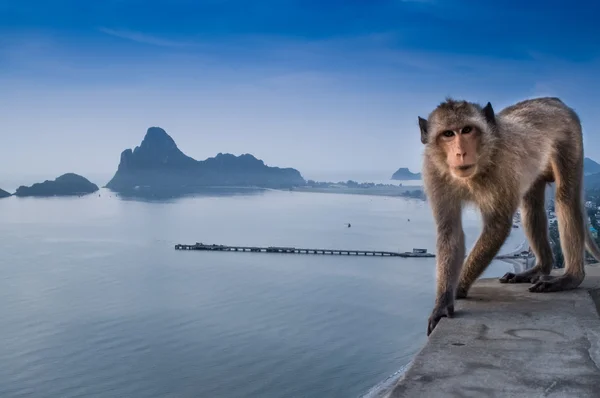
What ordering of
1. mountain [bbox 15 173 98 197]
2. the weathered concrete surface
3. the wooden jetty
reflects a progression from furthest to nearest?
mountain [bbox 15 173 98 197] → the wooden jetty → the weathered concrete surface

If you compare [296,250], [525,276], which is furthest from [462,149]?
[296,250]

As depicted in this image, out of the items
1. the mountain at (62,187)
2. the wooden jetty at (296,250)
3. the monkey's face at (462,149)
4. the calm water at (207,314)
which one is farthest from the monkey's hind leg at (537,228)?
the mountain at (62,187)

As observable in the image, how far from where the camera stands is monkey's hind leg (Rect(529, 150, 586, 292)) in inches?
135

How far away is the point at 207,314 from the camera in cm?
4069

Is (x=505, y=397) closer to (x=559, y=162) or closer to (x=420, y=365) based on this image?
(x=420, y=365)

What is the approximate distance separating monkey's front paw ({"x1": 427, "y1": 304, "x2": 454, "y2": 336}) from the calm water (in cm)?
1878

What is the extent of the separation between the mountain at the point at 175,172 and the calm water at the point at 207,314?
316 ft

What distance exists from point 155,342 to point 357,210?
71.9m

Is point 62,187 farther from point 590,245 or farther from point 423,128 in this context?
point 423,128

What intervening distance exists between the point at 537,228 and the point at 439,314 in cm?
117

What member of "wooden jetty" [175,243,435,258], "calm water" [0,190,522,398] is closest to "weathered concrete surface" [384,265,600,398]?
"calm water" [0,190,522,398]

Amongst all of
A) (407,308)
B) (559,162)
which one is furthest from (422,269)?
(559,162)

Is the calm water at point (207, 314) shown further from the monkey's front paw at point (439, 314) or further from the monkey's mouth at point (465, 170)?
the monkey's mouth at point (465, 170)

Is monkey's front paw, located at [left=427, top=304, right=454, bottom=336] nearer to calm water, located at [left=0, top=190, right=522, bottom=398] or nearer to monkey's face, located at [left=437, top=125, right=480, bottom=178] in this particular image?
monkey's face, located at [left=437, top=125, right=480, bottom=178]
